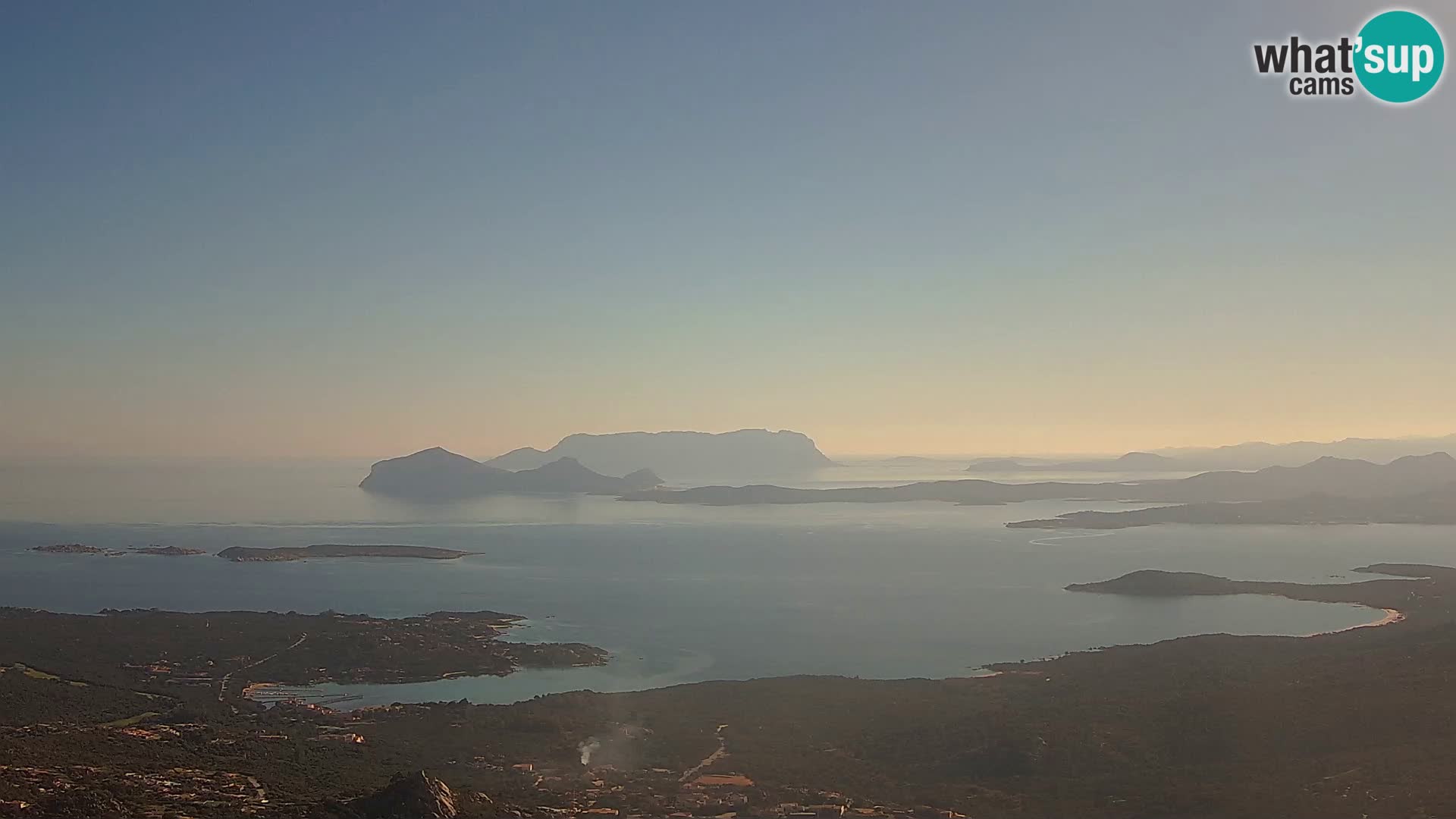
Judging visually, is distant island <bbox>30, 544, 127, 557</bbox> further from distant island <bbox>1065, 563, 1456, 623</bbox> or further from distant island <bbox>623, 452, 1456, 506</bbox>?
distant island <bbox>623, 452, 1456, 506</bbox>

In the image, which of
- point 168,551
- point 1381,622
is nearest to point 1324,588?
Answer: point 1381,622

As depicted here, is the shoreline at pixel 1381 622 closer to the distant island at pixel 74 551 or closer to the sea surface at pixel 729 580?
the sea surface at pixel 729 580

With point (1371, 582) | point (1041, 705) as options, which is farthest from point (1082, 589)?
point (1041, 705)

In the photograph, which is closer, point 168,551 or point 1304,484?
point 168,551

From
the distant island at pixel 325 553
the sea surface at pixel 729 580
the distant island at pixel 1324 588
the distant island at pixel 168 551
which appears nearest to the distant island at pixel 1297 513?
the sea surface at pixel 729 580

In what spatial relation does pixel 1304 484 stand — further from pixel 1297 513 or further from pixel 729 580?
pixel 729 580

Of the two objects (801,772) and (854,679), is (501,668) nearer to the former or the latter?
(854,679)

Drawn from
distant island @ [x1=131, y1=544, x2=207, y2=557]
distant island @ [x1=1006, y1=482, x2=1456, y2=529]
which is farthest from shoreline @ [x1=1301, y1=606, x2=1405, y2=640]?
distant island @ [x1=131, y1=544, x2=207, y2=557]
